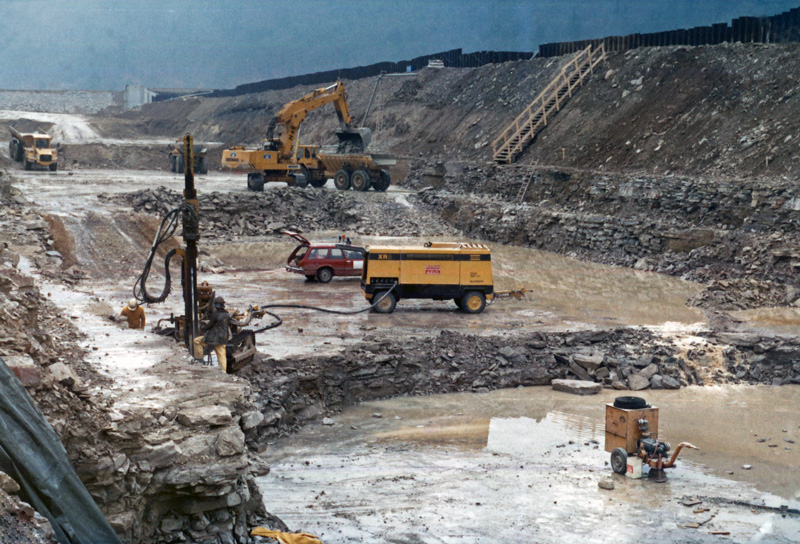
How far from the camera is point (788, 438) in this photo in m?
13.8

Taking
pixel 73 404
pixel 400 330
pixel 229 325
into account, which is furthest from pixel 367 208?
pixel 73 404

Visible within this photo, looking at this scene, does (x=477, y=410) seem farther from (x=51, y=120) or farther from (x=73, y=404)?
(x=51, y=120)

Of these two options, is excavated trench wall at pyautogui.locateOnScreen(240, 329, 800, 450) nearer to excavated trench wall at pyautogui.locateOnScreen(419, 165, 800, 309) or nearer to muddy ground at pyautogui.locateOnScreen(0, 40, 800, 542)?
muddy ground at pyautogui.locateOnScreen(0, 40, 800, 542)

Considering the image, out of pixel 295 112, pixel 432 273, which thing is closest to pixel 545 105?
pixel 295 112

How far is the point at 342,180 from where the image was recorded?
136ft

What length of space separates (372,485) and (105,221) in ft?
68.8

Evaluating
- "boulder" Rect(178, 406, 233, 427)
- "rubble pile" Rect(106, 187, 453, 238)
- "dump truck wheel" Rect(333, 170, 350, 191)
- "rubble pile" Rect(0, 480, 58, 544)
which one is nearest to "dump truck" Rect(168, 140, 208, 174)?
"dump truck wheel" Rect(333, 170, 350, 191)

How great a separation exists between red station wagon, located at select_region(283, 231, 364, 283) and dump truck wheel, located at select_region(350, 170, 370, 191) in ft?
54.8

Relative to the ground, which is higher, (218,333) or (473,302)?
(218,333)

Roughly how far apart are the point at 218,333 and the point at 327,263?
10675 millimetres

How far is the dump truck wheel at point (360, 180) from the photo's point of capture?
41.4 meters

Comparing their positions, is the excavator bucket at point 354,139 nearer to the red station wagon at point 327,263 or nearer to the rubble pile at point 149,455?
the red station wagon at point 327,263

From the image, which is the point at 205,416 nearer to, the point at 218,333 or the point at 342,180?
the point at 218,333

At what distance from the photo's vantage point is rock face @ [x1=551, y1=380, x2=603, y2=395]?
1594cm
